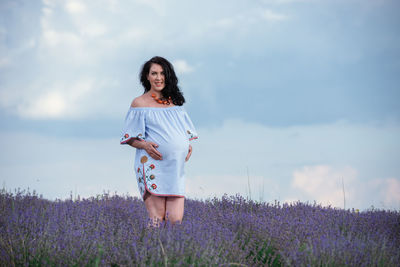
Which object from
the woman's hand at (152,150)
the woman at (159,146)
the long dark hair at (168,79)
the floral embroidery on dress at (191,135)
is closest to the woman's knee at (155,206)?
the woman at (159,146)

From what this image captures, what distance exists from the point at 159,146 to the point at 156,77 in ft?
2.15

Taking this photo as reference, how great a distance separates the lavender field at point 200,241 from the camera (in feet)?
9.66

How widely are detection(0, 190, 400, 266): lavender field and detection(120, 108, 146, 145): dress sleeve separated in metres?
0.78

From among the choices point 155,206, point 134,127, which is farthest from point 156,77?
point 155,206

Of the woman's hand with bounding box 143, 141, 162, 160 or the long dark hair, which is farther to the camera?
the long dark hair

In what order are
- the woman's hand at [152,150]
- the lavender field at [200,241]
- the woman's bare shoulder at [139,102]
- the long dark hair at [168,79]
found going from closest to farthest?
the lavender field at [200,241] → the woman's hand at [152,150] → the woman's bare shoulder at [139,102] → the long dark hair at [168,79]

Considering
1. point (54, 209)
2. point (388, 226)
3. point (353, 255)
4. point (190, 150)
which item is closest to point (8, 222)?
point (54, 209)

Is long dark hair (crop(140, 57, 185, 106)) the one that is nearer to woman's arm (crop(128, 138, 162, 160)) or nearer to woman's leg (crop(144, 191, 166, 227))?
woman's arm (crop(128, 138, 162, 160))

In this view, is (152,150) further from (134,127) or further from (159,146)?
(134,127)

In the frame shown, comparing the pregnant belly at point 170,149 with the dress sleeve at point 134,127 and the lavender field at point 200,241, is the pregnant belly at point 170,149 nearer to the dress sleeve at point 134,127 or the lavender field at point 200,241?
the dress sleeve at point 134,127

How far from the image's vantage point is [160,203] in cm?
362

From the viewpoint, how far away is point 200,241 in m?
3.14

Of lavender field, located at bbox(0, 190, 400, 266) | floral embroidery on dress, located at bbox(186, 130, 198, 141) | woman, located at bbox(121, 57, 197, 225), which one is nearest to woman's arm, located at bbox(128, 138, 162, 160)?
woman, located at bbox(121, 57, 197, 225)

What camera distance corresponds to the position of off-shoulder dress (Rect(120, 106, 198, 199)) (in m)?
3.54
